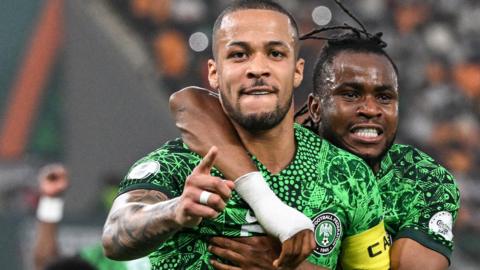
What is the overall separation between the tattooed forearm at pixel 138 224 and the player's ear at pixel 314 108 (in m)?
1.00

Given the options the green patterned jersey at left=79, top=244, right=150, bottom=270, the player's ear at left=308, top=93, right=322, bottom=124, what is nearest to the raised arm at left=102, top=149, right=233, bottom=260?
the player's ear at left=308, top=93, right=322, bottom=124

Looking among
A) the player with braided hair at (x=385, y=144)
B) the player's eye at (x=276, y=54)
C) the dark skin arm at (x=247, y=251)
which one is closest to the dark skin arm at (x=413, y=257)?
the player with braided hair at (x=385, y=144)

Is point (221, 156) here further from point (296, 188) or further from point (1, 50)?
point (1, 50)

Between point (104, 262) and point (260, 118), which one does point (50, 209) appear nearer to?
point (104, 262)

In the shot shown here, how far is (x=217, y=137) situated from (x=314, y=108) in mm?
709

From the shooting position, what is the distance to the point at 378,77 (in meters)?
3.51

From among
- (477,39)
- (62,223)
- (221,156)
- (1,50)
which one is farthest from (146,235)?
(477,39)

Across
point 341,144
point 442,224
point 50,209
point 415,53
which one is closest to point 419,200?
point 442,224

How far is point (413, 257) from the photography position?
3270mm

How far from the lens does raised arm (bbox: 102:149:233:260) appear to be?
2414 mm

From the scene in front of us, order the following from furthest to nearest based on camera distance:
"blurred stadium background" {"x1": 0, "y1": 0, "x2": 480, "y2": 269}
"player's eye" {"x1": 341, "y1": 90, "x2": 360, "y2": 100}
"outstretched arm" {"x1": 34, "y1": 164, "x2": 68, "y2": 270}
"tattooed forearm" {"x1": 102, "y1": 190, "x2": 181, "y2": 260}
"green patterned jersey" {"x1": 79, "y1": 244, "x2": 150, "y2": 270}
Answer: "blurred stadium background" {"x1": 0, "y1": 0, "x2": 480, "y2": 269}
"green patterned jersey" {"x1": 79, "y1": 244, "x2": 150, "y2": 270}
"outstretched arm" {"x1": 34, "y1": 164, "x2": 68, "y2": 270}
"player's eye" {"x1": 341, "y1": 90, "x2": 360, "y2": 100}
"tattooed forearm" {"x1": 102, "y1": 190, "x2": 181, "y2": 260}

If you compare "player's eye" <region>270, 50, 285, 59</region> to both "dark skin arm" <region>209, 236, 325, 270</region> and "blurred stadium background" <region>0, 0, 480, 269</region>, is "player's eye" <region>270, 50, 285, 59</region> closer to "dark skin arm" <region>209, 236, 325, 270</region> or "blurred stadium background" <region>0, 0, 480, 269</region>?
"dark skin arm" <region>209, 236, 325, 270</region>

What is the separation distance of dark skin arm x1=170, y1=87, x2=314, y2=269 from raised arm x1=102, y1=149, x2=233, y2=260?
27cm

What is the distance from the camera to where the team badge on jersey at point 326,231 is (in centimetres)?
301
